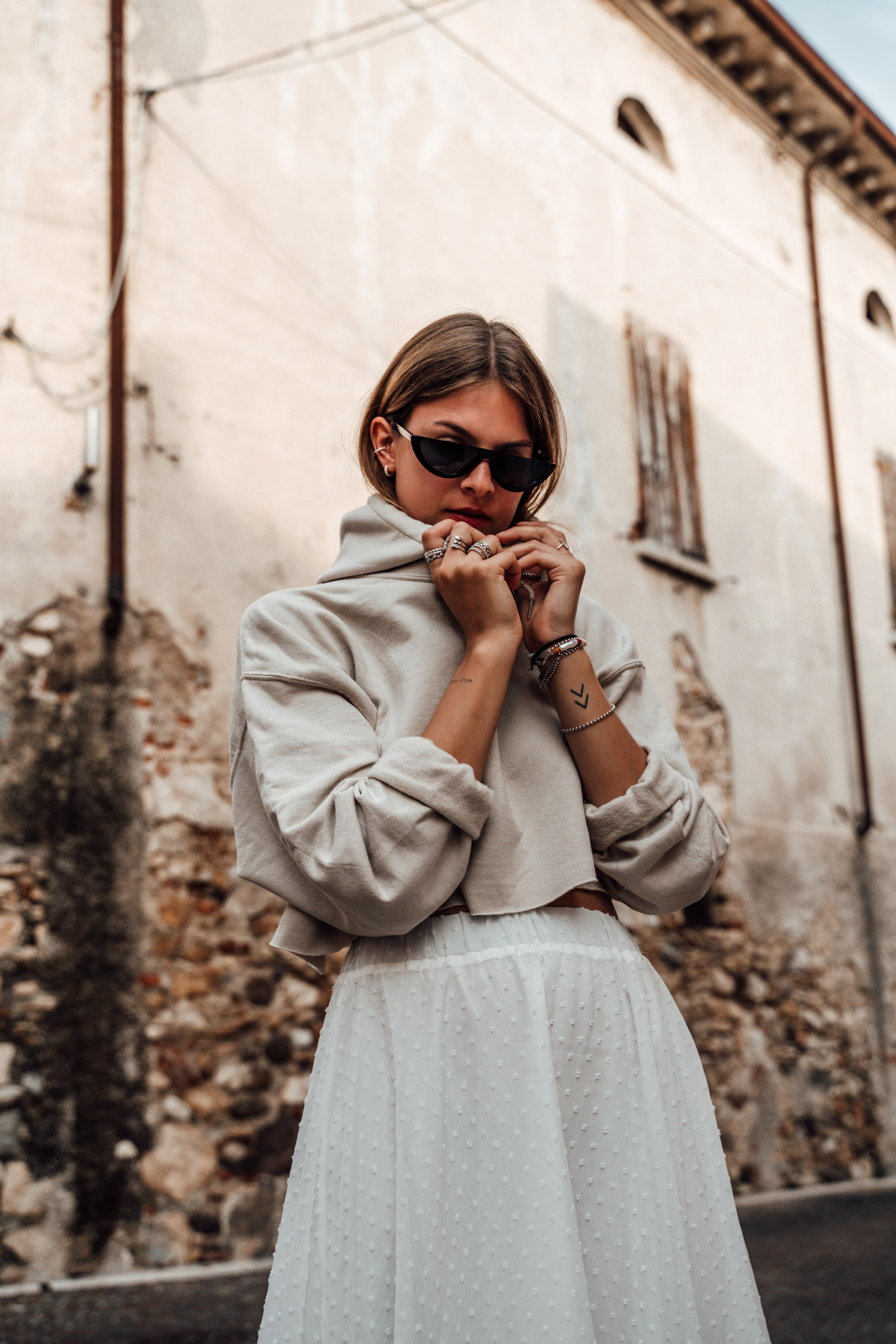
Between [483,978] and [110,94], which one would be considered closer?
[483,978]

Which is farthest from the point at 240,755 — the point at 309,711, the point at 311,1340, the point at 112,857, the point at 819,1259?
the point at 819,1259

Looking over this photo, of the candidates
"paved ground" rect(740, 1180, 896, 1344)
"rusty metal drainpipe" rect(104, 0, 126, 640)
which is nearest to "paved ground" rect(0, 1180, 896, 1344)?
"paved ground" rect(740, 1180, 896, 1344)

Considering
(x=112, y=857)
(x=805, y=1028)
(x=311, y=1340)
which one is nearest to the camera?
(x=311, y=1340)

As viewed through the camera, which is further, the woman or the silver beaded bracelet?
the silver beaded bracelet

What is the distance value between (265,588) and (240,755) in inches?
163

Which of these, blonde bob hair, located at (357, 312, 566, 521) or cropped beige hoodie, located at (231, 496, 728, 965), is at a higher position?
blonde bob hair, located at (357, 312, 566, 521)

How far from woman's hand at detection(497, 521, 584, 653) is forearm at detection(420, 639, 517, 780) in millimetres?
105

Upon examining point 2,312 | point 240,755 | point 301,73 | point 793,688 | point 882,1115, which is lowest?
point 882,1115

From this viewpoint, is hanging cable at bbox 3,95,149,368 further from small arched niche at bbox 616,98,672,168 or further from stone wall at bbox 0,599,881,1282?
small arched niche at bbox 616,98,672,168

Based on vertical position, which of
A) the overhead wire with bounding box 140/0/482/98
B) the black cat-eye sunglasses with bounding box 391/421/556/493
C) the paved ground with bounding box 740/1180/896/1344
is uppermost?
the overhead wire with bounding box 140/0/482/98

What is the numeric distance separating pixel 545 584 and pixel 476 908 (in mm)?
470

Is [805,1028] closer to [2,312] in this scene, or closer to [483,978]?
[2,312]

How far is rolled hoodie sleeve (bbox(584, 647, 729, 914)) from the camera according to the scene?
1.51m

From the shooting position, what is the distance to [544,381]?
1747 millimetres
